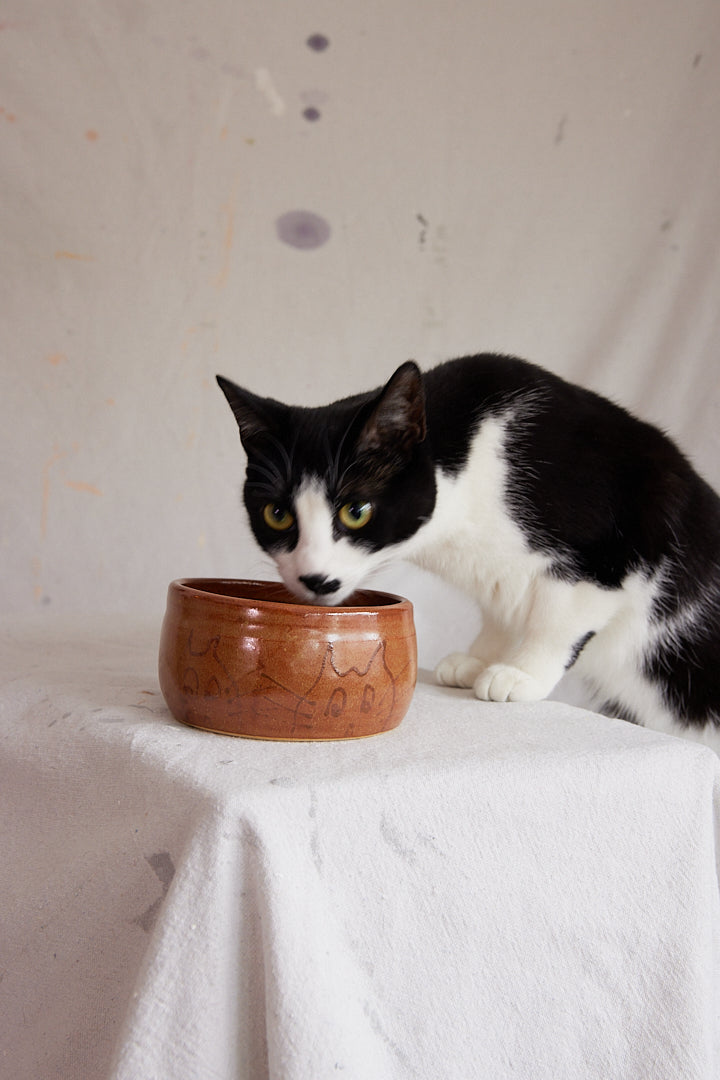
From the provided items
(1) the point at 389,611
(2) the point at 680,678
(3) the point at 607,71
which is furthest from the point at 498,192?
(1) the point at 389,611

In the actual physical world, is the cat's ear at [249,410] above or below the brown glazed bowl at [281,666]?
above

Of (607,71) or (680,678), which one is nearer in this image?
(680,678)

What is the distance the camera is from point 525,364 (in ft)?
3.30

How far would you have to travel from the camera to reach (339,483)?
31.6 inches

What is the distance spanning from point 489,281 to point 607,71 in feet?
1.41

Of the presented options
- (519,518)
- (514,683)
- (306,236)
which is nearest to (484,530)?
(519,518)

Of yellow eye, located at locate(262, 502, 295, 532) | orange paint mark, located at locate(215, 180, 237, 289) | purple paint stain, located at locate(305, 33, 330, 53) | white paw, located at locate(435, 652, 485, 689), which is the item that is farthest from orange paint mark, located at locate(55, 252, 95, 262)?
white paw, located at locate(435, 652, 485, 689)

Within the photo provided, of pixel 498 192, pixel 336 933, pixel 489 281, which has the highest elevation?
pixel 498 192

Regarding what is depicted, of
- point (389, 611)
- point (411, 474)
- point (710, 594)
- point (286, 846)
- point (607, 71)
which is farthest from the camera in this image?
point (607, 71)

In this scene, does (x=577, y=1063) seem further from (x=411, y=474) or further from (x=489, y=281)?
(x=489, y=281)

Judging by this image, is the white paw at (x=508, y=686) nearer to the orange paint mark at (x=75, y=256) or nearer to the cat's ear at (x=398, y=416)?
the cat's ear at (x=398, y=416)

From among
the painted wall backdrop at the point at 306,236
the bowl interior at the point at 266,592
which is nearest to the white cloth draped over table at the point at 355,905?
the bowl interior at the point at 266,592

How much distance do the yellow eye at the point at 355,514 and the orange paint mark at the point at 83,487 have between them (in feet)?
3.07

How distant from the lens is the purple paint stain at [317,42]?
1580 millimetres
